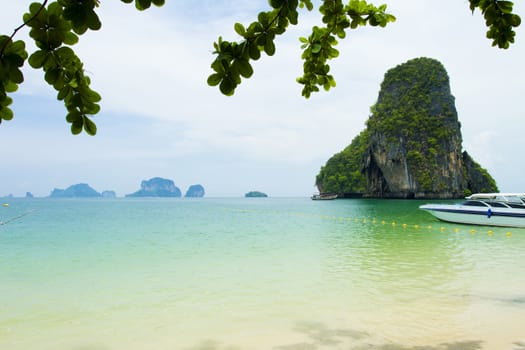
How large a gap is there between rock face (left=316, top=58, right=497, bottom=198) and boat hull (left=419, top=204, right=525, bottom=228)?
4626 centimetres

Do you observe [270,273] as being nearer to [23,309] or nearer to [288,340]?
[288,340]

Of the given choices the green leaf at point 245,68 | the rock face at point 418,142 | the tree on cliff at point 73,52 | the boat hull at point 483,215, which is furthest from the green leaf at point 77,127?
the rock face at point 418,142

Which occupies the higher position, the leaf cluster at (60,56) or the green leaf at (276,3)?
the green leaf at (276,3)

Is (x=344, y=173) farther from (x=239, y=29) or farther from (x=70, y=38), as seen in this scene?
(x=70, y=38)

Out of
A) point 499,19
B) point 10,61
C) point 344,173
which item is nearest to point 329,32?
point 499,19

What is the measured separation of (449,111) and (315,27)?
74.4 meters

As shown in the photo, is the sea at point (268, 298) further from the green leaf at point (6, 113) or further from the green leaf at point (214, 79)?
the green leaf at point (214, 79)

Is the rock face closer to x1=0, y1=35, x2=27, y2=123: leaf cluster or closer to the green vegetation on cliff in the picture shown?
the green vegetation on cliff

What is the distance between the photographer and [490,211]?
59.9ft

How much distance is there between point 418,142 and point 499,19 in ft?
229

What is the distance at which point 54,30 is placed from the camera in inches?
52.4

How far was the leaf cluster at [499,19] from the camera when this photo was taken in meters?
2.51

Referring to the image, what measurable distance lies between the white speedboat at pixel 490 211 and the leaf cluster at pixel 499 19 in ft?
57.7

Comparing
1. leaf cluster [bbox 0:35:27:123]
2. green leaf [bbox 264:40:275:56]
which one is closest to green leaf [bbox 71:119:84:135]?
leaf cluster [bbox 0:35:27:123]
